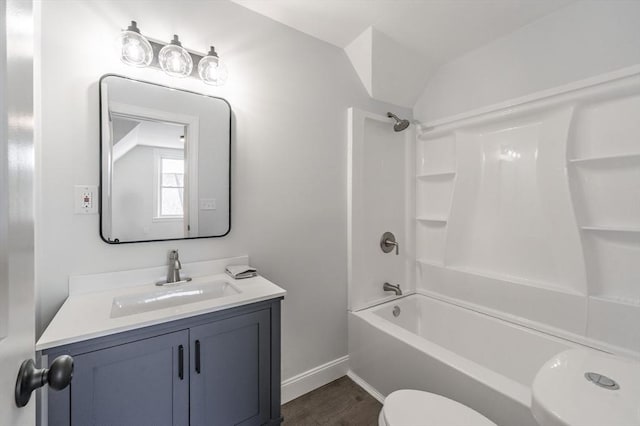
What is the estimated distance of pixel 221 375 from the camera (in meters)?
1.22

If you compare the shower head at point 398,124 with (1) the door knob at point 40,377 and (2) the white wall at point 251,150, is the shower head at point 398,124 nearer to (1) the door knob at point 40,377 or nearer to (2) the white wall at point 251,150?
(2) the white wall at point 251,150

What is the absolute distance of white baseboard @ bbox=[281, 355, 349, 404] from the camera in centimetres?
185

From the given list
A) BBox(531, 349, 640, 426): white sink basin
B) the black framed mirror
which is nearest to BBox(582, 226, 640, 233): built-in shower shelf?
BBox(531, 349, 640, 426): white sink basin

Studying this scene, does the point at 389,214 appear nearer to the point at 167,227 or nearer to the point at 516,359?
the point at 516,359

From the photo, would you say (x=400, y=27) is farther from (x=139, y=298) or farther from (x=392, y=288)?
(x=139, y=298)

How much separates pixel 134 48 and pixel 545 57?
2.46m

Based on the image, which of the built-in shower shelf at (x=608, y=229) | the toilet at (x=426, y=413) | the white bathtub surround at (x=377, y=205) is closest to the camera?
the toilet at (x=426, y=413)

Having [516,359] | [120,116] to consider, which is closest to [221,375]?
[120,116]

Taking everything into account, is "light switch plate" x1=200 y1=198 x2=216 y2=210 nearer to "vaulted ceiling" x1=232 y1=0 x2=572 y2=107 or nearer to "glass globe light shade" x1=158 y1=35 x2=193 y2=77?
"glass globe light shade" x1=158 y1=35 x2=193 y2=77

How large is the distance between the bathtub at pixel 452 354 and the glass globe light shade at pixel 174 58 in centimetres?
197

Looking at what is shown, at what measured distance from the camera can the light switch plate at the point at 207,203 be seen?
5.17 feet

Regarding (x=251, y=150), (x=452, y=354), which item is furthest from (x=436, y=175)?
(x=251, y=150)

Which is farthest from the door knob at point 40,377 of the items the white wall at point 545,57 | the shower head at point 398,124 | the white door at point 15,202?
the white wall at point 545,57

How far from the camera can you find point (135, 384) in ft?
3.40
